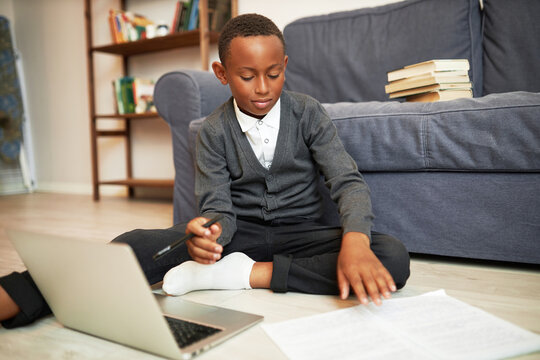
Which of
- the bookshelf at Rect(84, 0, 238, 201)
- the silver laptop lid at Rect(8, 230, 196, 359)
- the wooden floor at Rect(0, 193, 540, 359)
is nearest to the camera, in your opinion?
the silver laptop lid at Rect(8, 230, 196, 359)

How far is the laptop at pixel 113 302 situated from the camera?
1.76ft

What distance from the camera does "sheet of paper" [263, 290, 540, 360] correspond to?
0.57 metres

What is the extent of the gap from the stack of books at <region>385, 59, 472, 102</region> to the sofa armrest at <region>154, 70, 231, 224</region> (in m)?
0.64

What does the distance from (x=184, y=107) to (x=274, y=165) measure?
653 mm

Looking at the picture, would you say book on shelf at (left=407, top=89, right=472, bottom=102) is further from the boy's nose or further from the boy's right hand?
the boy's right hand

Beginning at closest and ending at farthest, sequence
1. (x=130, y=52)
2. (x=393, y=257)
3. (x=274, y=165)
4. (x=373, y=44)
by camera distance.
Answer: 1. (x=393, y=257)
2. (x=274, y=165)
3. (x=373, y=44)
4. (x=130, y=52)

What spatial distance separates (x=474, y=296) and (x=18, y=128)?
326 cm

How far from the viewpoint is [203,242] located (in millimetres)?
753

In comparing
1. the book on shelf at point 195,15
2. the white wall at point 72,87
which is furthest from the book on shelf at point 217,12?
the white wall at point 72,87

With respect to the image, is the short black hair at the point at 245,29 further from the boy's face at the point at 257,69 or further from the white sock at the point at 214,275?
the white sock at the point at 214,275

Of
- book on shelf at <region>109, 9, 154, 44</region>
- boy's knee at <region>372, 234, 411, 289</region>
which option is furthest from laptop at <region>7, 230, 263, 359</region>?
book on shelf at <region>109, 9, 154, 44</region>

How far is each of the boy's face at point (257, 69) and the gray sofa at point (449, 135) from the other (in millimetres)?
382

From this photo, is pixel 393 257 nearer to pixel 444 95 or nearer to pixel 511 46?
pixel 444 95

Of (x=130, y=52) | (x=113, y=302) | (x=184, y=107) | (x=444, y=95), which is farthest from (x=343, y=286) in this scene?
(x=130, y=52)
